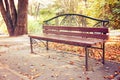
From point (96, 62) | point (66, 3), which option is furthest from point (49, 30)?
point (66, 3)

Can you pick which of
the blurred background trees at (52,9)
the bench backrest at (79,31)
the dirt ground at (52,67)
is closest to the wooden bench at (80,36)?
the bench backrest at (79,31)

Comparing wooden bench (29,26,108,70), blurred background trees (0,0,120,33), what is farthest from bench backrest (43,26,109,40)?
blurred background trees (0,0,120,33)

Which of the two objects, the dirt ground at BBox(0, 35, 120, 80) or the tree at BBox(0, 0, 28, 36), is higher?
the tree at BBox(0, 0, 28, 36)

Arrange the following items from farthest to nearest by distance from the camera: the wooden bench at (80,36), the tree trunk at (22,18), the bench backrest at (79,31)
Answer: the tree trunk at (22,18), the bench backrest at (79,31), the wooden bench at (80,36)

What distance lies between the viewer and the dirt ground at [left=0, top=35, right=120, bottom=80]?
4.53 metres

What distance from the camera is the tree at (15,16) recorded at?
11375 mm

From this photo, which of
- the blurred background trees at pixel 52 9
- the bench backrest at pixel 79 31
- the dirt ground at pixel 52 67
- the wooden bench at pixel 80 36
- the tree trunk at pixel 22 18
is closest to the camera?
the dirt ground at pixel 52 67

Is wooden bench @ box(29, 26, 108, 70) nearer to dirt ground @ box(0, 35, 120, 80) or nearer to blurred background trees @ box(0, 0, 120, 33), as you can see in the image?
dirt ground @ box(0, 35, 120, 80)

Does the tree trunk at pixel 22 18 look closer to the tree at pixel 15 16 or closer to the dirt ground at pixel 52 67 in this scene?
the tree at pixel 15 16

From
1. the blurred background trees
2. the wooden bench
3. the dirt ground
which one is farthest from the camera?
the blurred background trees

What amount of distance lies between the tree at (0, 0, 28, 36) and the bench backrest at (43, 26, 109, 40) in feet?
15.1

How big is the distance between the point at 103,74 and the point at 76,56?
1775mm

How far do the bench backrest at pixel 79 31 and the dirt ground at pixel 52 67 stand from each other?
2.33 feet

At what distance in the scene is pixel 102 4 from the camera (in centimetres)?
959
